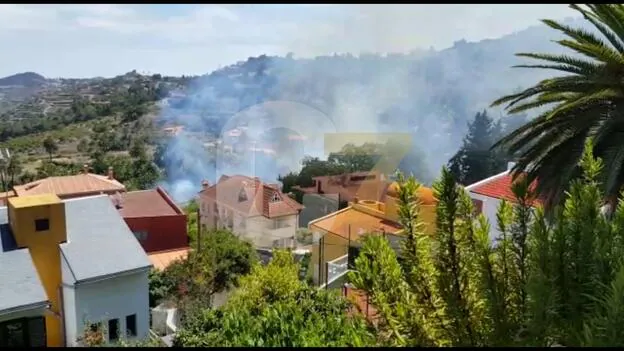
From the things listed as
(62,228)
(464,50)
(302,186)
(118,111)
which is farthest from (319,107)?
(118,111)

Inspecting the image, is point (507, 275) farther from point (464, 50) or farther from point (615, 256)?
point (464, 50)

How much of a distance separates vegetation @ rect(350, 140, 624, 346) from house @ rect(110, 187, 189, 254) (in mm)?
16386

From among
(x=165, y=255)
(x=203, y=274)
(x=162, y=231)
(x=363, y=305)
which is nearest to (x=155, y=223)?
(x=162, y=231)

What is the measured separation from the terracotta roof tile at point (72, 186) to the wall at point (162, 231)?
4180 millimetres

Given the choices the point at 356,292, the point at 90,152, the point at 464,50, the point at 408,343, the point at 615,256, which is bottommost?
the point at 90,152

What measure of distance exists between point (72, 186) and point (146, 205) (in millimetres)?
4375

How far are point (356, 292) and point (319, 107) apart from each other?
20.1m

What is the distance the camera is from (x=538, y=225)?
6.57ft

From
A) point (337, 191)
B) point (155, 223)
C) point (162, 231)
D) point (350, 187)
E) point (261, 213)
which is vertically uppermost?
point (350, 187)

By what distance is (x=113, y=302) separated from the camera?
10.3 metres

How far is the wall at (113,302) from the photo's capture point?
32.6 feet

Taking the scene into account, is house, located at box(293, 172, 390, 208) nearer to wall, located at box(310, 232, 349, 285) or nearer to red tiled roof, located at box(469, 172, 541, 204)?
wall, located at box(310, 232, 349, 285)

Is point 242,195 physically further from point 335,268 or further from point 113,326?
point 113,326

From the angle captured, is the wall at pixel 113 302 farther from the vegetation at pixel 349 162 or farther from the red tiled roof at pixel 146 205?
the vegetation at pixel 349 162
